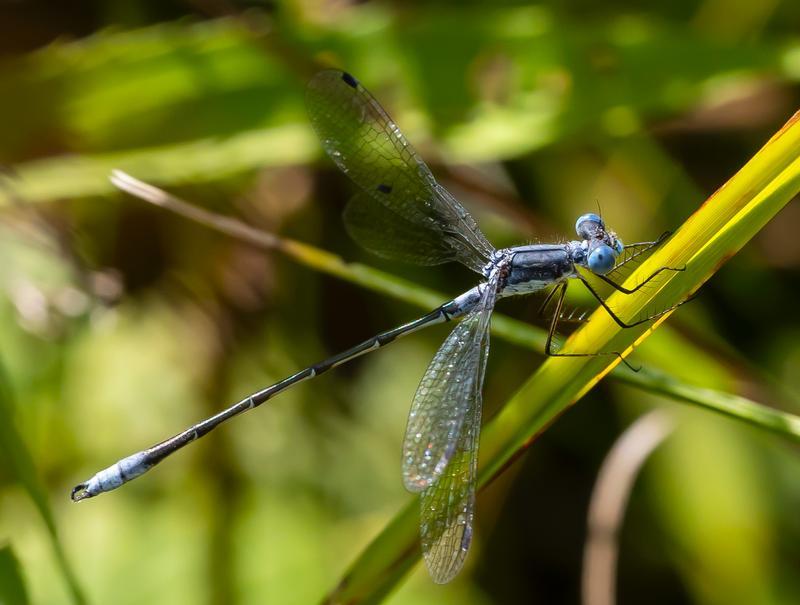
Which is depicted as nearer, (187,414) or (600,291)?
(600,291)

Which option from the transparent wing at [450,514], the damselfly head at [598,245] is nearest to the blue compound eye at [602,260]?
the damselfly head at [598,245]

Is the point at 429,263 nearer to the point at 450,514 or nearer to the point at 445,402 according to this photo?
the point at 445,402

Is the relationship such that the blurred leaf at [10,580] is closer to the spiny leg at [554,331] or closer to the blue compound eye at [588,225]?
the spiny leg at [554,331]

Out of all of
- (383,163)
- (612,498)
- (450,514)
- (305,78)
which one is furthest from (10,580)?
(305,78)

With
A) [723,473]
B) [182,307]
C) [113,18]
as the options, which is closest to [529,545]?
[723,473]

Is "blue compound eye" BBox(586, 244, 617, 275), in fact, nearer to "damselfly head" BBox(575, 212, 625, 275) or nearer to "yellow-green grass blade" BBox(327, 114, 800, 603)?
"damselfly head" BBox(575, 212, 625, 275)

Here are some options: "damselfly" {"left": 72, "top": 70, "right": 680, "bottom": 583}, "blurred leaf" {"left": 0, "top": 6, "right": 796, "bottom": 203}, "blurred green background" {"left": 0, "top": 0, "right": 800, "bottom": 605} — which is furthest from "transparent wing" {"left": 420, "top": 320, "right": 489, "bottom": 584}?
"blurred leaf" {"left": 0, "top": 6, "right": 796, "bottom": 203}

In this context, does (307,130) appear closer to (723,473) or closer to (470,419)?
(470,419)
